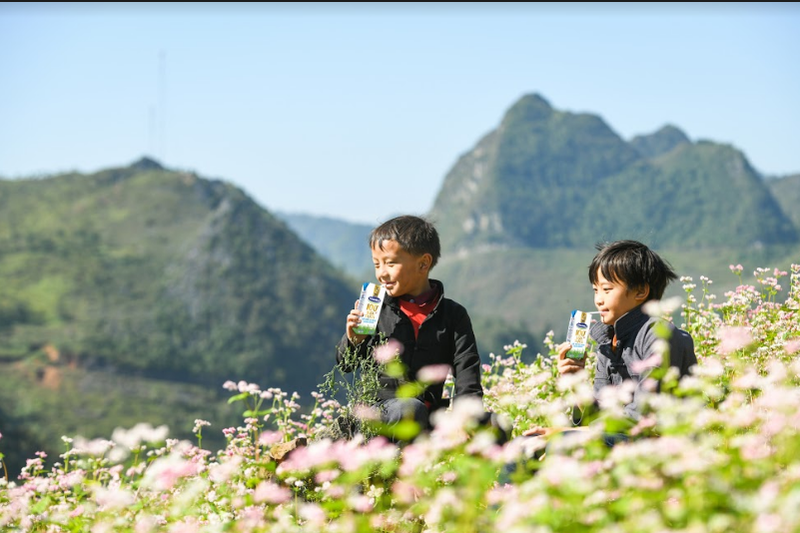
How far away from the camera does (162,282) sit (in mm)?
120438

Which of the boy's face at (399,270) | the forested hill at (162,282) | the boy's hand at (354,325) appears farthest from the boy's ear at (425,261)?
the forested hill at (162,282)

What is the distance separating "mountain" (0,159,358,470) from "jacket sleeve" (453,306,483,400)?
73637mm

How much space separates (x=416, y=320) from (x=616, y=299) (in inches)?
39.6

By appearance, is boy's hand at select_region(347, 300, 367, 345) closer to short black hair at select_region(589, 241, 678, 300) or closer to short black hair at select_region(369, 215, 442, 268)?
short black hair at select_region(369, 215, 442, 268)

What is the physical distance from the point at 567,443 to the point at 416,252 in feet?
7.32

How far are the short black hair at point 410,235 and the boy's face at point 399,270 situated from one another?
0.08 feet

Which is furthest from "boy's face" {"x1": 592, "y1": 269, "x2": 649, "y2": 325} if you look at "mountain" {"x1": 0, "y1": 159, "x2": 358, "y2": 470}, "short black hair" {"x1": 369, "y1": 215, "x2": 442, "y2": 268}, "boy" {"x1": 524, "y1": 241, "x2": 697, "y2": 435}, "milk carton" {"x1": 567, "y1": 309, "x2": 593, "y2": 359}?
"mountain" {"x1": 0, "y1": 159, "x2": 358, "y2": 470}

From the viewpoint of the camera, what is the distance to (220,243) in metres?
130

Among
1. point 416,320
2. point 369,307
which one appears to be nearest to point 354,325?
point 369,307

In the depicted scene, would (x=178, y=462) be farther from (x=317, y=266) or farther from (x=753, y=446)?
(x=317, y=266)

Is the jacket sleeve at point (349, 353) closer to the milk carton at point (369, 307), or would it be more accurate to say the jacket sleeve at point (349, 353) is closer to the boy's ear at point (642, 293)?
the milk carton at point (369, 307)

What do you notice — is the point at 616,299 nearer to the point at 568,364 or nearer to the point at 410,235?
the point at 568,364

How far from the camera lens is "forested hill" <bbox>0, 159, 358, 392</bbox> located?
103 meters

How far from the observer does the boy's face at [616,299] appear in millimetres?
4102
